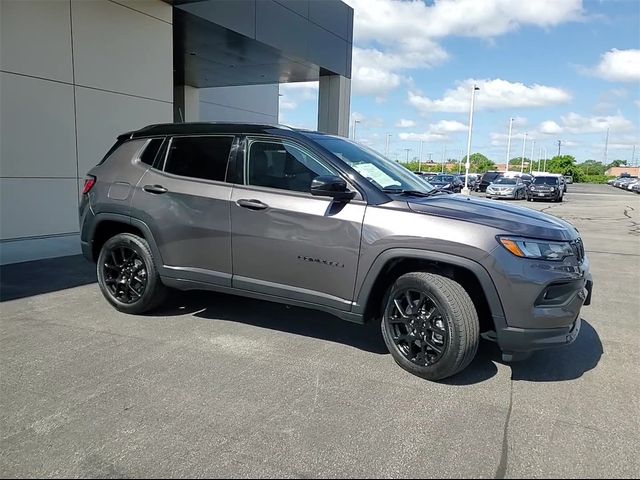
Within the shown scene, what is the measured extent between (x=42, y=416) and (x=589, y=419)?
3.40 m

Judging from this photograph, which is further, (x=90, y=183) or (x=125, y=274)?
(x=90, y=183)

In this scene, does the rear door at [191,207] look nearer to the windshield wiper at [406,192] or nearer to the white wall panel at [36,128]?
the windshield wiper at [406,192]

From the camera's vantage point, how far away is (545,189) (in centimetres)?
3023

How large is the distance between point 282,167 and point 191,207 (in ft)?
3.09

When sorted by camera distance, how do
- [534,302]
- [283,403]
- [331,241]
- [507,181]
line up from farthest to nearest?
[507,181] < [331,241] < [534,302] < [283,403]

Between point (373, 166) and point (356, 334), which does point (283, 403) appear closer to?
point (356, 334)

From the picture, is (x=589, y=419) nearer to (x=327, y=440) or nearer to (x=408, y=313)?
(x=408, y=313)

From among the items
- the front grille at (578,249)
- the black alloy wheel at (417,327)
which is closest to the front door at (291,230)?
the black alloy wheel at (417,327)

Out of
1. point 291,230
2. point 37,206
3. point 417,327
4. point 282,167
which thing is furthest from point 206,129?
point 37,206

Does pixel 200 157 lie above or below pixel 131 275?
above

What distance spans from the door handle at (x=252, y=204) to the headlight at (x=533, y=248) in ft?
6.23

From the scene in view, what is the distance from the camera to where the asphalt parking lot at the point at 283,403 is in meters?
2.66

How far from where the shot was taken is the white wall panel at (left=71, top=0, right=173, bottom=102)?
932 centimetres

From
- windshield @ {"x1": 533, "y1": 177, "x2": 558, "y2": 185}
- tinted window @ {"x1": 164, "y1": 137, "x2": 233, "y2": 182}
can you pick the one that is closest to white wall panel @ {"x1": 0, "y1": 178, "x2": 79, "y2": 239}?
tinted window @ {"x1": 164, "y1": 137, "x2": 233, "y2": 182}
